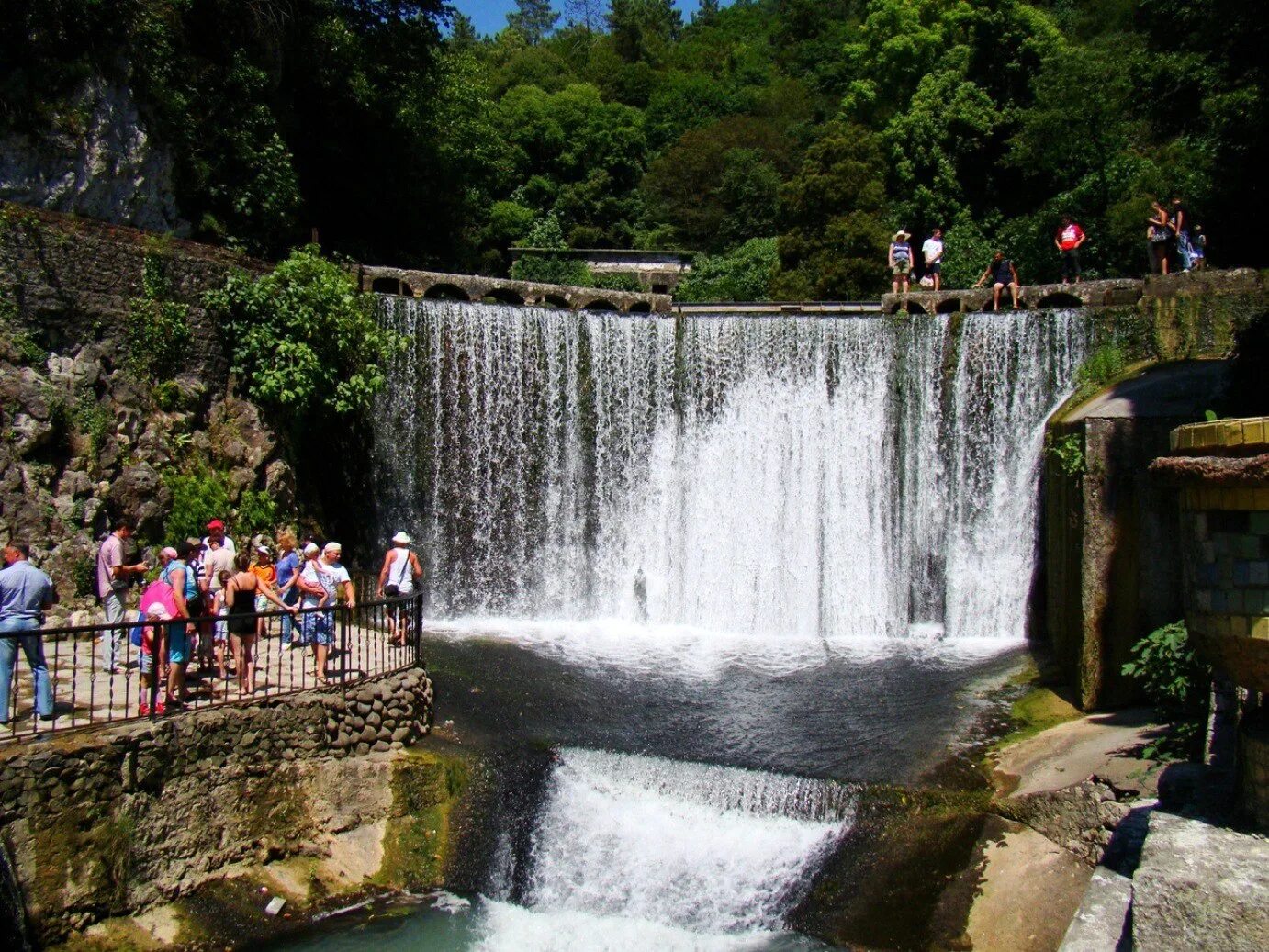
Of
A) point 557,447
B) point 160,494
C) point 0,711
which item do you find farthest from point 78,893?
point 557,447

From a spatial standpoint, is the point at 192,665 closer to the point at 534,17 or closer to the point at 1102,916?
the point at 1102,916

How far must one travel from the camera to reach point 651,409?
57.1 feet

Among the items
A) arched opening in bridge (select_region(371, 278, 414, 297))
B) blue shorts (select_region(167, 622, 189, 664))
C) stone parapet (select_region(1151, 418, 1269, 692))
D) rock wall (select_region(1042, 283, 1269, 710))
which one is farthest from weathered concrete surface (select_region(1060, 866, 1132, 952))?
arched opening in bridge (select_region(371, 278, 414, 297))

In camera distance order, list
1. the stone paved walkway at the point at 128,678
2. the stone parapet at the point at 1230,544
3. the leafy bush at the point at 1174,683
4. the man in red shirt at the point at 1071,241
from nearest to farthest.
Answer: the stone parapet at the point at 1230,544
the stone paved walkway at the point at 128,678
the leafy bush at the point at 1174,683
the man in red shirt at the point at 1071,241

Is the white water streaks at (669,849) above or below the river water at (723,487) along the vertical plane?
below

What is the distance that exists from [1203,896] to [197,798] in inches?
299

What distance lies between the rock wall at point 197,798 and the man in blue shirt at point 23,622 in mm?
530

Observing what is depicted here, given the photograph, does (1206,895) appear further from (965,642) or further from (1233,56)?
(1233,56)

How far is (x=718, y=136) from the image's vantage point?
141 ft

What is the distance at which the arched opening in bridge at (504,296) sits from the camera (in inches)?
765

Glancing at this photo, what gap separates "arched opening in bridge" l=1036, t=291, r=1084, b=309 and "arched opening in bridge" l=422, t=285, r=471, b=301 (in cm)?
971

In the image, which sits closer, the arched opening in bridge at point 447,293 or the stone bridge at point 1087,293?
the stone bridge at point 1087,293

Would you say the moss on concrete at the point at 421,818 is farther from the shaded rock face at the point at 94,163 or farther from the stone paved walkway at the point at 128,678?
the shaded rock face at the point at 94,163

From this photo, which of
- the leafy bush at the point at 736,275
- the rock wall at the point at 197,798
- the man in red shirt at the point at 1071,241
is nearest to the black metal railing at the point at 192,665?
the rock wall at the point at 197,798
